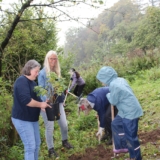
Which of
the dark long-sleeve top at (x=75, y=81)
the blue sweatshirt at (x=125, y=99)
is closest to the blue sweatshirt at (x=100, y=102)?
the blue sweatshirt at (x=125, y=99)

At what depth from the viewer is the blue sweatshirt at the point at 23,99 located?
282 cm

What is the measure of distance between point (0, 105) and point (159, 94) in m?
4.95

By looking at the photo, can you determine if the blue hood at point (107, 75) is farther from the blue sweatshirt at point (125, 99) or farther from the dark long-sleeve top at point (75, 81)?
the dark long-sleeve top at point (75, 81)

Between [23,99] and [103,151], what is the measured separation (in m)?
1.95

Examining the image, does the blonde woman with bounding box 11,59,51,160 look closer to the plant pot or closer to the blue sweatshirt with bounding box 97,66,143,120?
the plant pot

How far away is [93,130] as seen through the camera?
5.54m

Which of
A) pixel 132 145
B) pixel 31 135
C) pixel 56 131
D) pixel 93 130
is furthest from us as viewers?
pixel 56 131

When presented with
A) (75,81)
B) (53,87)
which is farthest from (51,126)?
(75,81)

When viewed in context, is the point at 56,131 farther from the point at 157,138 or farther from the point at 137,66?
the point at 137,66

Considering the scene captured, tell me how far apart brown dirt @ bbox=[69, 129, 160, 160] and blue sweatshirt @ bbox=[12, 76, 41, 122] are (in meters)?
1.37

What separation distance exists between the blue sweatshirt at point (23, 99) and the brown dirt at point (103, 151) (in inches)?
53.8

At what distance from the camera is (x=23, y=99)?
9.21 ft

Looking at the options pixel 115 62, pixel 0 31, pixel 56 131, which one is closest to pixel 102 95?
pixel 56 131

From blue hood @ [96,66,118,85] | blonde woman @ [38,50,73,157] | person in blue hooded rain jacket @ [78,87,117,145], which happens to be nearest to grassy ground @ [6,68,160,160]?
blonde woman @ [38,50,73,157]
